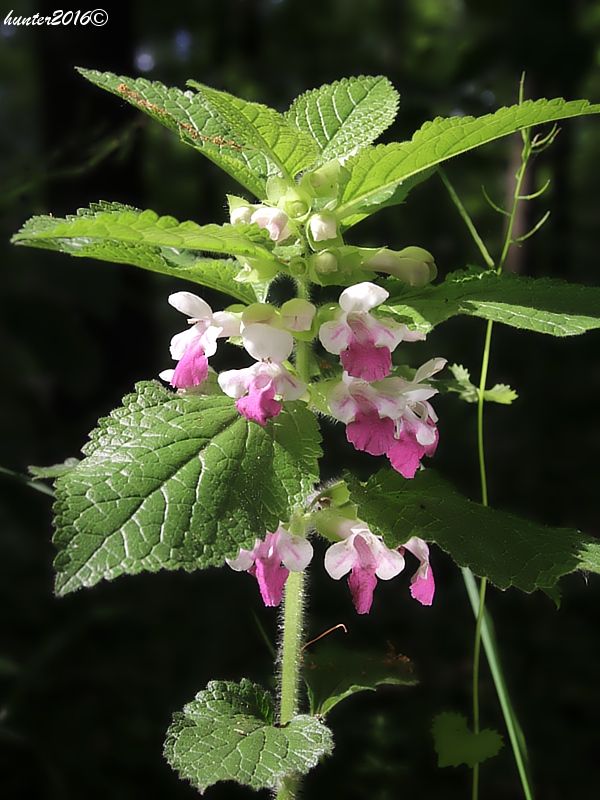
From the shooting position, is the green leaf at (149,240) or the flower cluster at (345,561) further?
the flower cluster at (345,561)

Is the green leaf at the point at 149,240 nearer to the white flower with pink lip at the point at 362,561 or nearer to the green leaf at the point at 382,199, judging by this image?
the green leaf at the point at 382,199

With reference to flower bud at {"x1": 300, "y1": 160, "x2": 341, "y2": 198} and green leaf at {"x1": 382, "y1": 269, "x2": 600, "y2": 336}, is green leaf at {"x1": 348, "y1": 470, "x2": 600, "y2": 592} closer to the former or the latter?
green leaf at {"x1": 382, "y1": 269, "x2": 600, "y2": 336}

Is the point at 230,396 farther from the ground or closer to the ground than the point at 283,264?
closer to the ground

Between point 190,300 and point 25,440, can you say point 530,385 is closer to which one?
point 25,440

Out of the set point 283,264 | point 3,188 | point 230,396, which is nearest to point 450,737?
point 230,396

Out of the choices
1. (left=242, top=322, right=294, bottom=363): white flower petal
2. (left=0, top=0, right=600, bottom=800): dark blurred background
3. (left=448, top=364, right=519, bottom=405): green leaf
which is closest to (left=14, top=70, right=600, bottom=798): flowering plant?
(left=242, top=322, right=294, bottom=363): white flower petal

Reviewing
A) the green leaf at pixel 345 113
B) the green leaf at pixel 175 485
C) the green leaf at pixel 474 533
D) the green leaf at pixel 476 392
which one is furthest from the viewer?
the green leaf at pixel 476 392

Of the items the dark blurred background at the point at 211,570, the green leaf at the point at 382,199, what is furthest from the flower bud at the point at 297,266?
the dark blurred background at the point at 211,570
